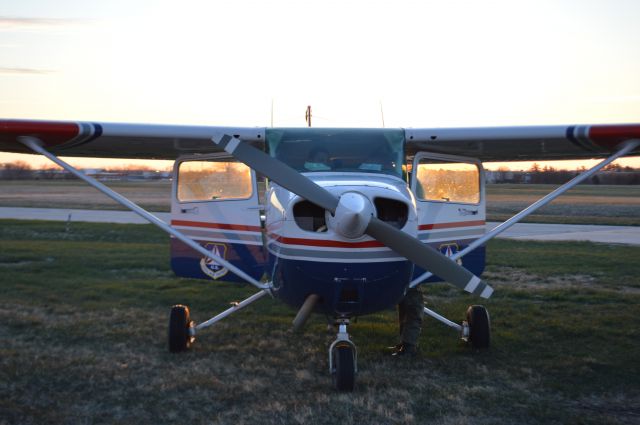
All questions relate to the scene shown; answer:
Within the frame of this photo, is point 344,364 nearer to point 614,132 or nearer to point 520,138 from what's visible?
point 520,138

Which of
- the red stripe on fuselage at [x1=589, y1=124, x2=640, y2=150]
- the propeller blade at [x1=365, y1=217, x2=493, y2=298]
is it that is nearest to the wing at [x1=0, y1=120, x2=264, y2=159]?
the propeller blade at [x1=365, y1=217, x2=493, y2=298]

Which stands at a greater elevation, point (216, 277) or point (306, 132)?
point (306, 132)

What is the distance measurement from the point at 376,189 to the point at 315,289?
937mm

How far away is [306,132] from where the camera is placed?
20.1 feet

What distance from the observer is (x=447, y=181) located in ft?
23.7

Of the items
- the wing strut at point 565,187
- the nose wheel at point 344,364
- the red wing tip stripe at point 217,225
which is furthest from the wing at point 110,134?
the wing strut at point 565,187

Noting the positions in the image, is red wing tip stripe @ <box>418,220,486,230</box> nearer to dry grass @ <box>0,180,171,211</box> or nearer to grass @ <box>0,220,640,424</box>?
grass @ <box>0,220,640,424</box>

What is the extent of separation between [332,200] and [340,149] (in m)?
1.31

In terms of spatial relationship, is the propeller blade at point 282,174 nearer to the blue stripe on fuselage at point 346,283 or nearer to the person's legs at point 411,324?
the blue stripe on fuselage at point 346,283

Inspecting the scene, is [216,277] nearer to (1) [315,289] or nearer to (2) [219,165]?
(2) [219,165]

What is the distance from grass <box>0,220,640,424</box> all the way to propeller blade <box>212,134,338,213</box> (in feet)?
5.22

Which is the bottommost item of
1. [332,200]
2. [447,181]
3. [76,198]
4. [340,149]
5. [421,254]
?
[76,198]

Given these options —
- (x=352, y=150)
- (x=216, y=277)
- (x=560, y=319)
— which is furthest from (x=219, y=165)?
(x=560, y=319)

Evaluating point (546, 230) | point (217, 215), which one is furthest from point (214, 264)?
point (546, 230)
